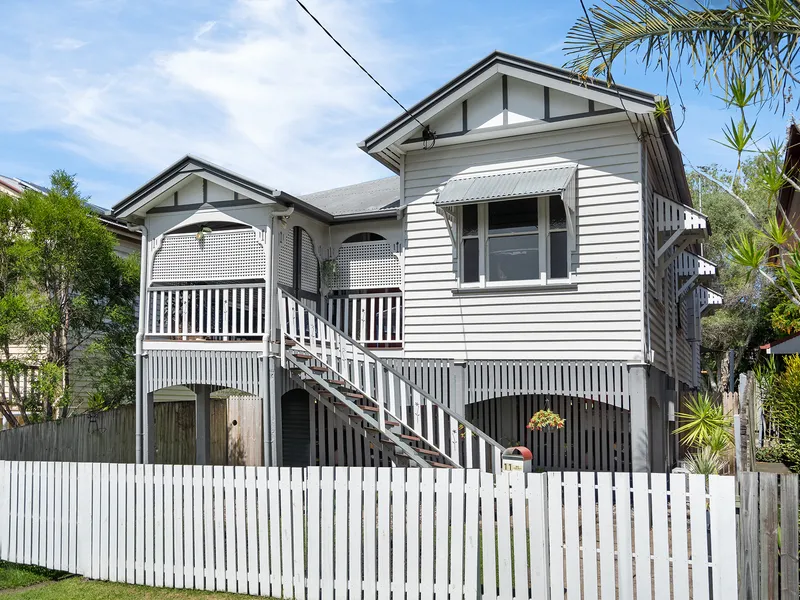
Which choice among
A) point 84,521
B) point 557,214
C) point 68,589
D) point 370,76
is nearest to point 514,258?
point 557,214

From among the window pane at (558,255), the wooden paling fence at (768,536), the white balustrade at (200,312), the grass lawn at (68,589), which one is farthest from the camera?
the white balustrade at (200,312)

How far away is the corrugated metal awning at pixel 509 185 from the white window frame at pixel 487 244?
0.23 meters

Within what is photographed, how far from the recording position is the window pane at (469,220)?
11.9 meters

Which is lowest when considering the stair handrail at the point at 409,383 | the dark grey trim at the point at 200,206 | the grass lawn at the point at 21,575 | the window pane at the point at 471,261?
the grass lawn at the point at 21,575

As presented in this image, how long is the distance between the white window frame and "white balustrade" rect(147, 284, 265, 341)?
3.32m

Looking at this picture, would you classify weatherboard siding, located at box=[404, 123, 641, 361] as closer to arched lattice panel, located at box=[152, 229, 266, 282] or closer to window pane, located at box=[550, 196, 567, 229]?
window pane, located at box=[550, 196, 567, 229]

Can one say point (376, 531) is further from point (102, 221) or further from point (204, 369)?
point (102, 221)

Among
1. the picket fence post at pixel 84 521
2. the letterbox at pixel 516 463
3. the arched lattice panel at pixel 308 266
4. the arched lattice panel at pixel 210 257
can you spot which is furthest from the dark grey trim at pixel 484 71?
the picket fence post at pixel 84 521

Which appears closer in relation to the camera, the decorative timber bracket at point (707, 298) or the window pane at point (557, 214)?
the window pane at point (557, 214)

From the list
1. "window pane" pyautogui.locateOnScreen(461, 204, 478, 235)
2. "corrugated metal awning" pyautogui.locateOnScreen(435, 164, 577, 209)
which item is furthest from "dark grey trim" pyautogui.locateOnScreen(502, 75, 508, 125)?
"window pane" pyautogui.locateOnScreen(461, 204, 478, 235)

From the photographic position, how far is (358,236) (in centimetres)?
1485

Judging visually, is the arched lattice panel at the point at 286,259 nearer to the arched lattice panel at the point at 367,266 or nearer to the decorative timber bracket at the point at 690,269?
the arched lattice panel at the point at 367,266

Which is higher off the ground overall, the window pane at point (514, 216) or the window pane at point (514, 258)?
the window pane at point (514, 216)

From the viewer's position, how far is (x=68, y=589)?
797 centimetres
